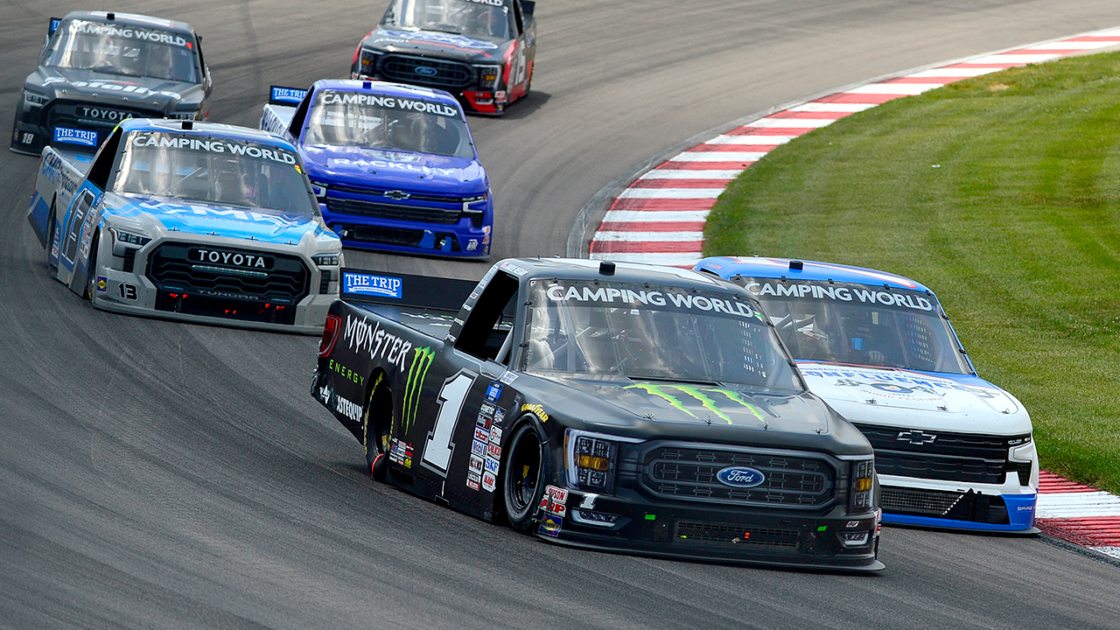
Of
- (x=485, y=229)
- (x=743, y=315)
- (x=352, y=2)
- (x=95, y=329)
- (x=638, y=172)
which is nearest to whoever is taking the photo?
(x=743, y=315)

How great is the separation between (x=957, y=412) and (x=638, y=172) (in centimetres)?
1367

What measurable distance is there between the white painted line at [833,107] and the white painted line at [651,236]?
8348mm

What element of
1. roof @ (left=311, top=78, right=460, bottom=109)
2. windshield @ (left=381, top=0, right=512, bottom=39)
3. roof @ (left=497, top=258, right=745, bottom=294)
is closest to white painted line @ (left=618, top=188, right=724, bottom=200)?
roof @ (left=311, top=78, right=460, bottom=109)

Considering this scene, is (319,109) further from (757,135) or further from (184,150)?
(757,135)

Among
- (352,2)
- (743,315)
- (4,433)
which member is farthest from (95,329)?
(352,2)

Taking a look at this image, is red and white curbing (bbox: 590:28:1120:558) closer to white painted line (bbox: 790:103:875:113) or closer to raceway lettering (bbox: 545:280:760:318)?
white painted line (bbox: 790:103:875:113)

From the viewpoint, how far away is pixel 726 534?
7238 millimetres

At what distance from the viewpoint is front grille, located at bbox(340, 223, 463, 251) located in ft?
56.4

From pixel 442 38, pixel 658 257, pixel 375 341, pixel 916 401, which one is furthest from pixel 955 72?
pixel 375 341

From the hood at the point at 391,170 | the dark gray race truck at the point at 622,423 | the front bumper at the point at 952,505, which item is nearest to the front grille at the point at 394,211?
the hood at the point at 391,170

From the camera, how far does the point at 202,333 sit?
→ 498 inches

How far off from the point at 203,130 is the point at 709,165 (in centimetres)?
1026

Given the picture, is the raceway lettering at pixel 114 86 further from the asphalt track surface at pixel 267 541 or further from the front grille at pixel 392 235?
the front grille at pixel 392 235

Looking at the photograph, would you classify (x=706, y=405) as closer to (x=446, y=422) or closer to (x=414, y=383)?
(x=446, y=422)
